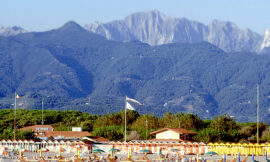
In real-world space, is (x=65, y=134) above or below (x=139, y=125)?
below

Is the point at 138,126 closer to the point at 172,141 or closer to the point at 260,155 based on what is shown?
the point at 172,141

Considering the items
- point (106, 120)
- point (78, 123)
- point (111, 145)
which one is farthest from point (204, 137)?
point (78, 123)

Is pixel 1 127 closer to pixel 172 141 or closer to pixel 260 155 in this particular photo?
pixel 172 141

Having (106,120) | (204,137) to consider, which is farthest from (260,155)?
(106,120)

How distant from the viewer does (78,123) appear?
160500mm

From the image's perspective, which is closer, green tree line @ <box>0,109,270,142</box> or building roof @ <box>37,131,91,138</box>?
green tree line @ <box>0,109,270,142</box>

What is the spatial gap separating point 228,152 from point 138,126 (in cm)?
5239

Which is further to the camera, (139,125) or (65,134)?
(139,125)

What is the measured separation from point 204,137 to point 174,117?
29.1 meters

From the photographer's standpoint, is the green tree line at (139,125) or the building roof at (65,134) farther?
the building roof at (65,134)

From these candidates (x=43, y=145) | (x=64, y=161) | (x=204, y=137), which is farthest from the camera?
(x=204, y=137)

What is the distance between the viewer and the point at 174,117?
487 ft

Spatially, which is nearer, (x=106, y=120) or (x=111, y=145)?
(x=111, y=145)

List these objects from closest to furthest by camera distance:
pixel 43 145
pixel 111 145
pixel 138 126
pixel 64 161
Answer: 1. pixel 64 161
2. pixel 111 145
3. pixel 43 145
4. pixel 138 126
